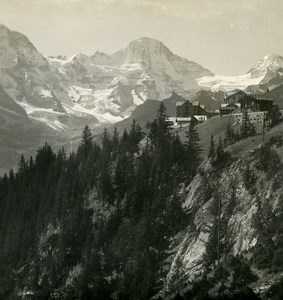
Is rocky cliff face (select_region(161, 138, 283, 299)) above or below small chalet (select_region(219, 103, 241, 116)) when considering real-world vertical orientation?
below

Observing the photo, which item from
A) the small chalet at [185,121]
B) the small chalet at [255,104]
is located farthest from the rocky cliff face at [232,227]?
the small chalet at [185,121]

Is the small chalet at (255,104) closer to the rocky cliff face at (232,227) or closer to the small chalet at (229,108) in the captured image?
the small chalet at (229,108)

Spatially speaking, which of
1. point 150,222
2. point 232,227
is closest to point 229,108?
point 150,222

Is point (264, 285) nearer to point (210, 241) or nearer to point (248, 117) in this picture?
point (210, 241)

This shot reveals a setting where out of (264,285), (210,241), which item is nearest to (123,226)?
(210,241)

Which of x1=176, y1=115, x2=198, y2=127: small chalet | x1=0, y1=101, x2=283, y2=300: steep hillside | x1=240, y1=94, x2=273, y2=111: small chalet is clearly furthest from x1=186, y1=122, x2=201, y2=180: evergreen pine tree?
x1=176, y1=115, x2=198, y2=127: small chalet

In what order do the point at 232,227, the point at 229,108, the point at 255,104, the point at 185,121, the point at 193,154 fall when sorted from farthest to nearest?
1. the point at 185,121
2. the point at 229,108
3. the point at 255,104
4. the point at 193,154
5. the point at 232,227

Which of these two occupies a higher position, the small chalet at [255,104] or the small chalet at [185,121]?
the small chalet at [255,104]

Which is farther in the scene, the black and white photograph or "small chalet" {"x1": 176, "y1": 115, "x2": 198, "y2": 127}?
"small chalet" {"x1": 176, "y1": 115, "x2": 198, "y2": 127}

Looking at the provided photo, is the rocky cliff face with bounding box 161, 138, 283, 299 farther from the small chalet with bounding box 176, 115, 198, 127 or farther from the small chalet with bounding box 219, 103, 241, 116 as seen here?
the small chalet with bounding box 219, 103, 241, 116

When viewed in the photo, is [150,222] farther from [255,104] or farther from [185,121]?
[185,121]

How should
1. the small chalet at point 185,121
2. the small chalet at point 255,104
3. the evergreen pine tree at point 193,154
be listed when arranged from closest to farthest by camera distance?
the evergreen pine tree at point 193,154, the small chalet at point 255,104, the small chalet at point 185,121
